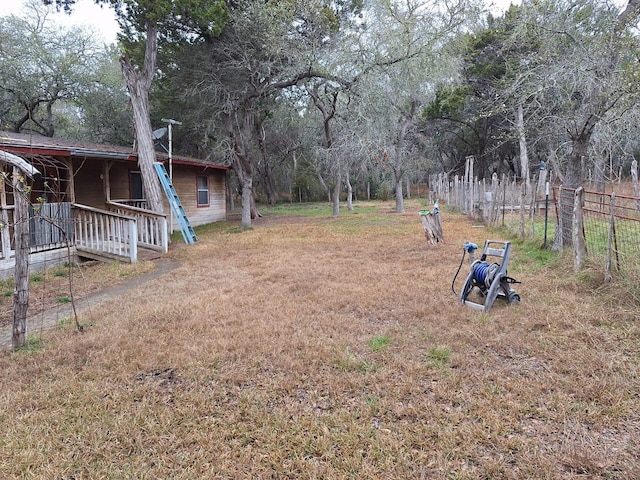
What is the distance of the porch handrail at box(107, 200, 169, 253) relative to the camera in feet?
28.8

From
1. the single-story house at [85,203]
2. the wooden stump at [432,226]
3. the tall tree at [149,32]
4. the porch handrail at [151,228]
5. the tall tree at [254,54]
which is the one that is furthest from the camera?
the tall tree at [254,54]

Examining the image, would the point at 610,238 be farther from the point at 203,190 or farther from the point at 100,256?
the point at 203,190

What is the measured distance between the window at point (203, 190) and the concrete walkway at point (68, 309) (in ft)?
27.1

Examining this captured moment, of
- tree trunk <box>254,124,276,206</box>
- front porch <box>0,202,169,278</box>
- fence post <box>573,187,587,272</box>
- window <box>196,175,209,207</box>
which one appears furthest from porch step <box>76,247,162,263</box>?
tree trunk <box>254,124,276,206</box>

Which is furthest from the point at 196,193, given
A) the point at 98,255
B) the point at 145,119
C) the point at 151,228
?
the point at 98,255

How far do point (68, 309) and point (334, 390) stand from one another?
3881 millimetres

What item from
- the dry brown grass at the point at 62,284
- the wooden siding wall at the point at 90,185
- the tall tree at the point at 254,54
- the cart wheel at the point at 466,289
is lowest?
the dry brown grass at the point at 62,284

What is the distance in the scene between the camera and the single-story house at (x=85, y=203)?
6301 millimetres

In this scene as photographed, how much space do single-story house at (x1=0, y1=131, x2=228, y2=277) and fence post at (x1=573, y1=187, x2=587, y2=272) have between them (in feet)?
20.1

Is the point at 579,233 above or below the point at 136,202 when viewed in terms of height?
below

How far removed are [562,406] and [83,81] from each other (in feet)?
62.3

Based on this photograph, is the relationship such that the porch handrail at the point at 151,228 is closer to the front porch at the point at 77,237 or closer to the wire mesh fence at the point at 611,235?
the front porch at the point at 77,237

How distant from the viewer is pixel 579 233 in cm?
498

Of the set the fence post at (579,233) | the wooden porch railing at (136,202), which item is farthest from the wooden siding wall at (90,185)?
the fence post at (579,233)
